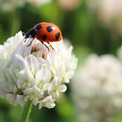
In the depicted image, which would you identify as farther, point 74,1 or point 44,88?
point 74,1

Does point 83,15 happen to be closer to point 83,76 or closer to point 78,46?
point 78,46

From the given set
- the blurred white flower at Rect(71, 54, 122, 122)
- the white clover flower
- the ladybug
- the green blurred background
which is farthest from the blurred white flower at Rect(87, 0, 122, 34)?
the white clover flower

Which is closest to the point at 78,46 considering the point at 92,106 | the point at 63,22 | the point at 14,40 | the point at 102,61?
the point at 63,22

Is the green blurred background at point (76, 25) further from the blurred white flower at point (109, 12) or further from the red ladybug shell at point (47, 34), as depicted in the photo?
the red ladybug shell at point (47, 34)

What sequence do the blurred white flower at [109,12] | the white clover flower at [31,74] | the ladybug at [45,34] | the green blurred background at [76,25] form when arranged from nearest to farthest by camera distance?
the white clover flower at [31,74]
the ladybug at [45,34]
the green blurred background at [76,25]
the blurred white flower at [109,12]

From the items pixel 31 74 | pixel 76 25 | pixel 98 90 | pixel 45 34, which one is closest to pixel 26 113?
pixel 31 74

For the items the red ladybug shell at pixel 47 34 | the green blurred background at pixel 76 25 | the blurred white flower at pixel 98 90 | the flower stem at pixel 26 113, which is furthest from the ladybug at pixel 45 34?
the green blurred background at pixel 76 25

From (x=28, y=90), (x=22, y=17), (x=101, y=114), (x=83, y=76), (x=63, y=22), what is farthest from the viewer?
(x=63, y=22)

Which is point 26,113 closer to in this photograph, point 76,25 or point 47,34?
point 47,34
